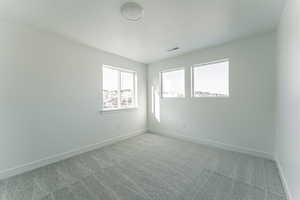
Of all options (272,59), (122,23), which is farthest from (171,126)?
(122,23)

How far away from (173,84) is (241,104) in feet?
6.34

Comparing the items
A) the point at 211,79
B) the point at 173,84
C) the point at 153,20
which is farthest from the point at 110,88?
the point at 211,79

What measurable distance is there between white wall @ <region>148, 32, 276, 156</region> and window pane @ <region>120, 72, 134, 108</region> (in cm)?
170

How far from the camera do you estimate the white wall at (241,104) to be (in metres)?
2.54

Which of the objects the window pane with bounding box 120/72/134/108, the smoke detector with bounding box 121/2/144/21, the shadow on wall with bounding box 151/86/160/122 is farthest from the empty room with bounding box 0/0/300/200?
the shadow on wall with bounding box 151/86/160/122

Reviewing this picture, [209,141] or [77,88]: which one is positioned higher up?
[77,88]

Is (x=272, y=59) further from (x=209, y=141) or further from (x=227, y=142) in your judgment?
(x=209, y=141)

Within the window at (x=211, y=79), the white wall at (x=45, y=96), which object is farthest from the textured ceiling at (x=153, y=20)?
the window at (x=211, y=79)

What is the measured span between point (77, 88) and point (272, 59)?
163 inches

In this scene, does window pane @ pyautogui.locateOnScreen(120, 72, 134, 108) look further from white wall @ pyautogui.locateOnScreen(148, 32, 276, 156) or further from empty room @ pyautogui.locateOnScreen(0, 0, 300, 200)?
white wall @ pyautogui.locateOnScreen(148, 32, 276, 156)

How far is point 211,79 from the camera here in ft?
10.9

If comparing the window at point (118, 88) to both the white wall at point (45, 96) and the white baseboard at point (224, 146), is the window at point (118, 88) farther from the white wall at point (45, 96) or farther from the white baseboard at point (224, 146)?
the white baseboard at point (224, 146)

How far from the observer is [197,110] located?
350 cm

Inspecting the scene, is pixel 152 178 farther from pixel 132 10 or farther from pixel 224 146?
pixel 132 10
